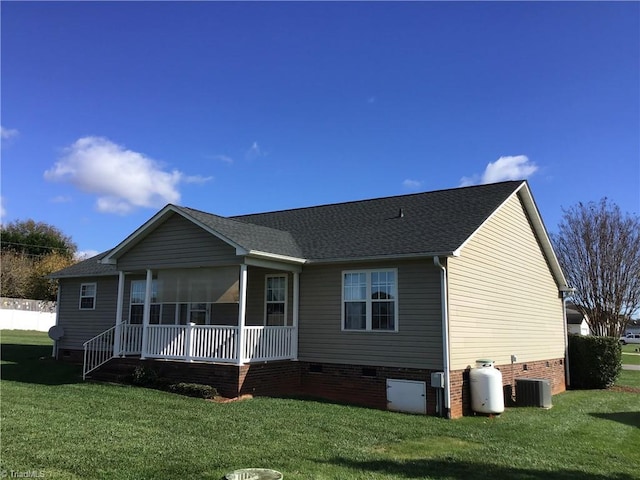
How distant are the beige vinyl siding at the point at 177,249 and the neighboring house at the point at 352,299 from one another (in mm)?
37

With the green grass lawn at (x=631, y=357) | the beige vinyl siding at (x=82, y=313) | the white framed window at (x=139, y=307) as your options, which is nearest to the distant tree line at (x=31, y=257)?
the beige vinyl siding at (x=82, y=313)

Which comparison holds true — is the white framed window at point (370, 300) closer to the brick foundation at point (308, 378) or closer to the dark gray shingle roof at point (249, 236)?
the brick foundation at point (308, 378)

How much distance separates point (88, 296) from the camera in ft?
65.8

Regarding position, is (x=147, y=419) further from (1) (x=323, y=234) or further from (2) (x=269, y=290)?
(1) (x=323, y=234)

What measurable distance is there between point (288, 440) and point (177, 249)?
24.1ft

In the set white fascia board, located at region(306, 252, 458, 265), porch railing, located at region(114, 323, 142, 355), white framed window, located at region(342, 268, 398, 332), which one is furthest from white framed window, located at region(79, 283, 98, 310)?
white framed window, located at region(342, 268, 398, 332)

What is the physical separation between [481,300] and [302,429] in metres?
6.56

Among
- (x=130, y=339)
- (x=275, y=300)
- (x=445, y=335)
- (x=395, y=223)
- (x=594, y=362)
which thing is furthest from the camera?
(x=594, y=362)

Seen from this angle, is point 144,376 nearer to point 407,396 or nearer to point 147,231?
point 147,231

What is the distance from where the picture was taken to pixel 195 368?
1295cm

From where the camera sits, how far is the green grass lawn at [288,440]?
691 centimetres

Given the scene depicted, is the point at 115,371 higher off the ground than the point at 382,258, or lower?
lower

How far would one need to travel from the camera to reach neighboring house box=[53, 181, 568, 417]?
1228 centimetres

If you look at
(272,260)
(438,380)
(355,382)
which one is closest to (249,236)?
(272,260)
